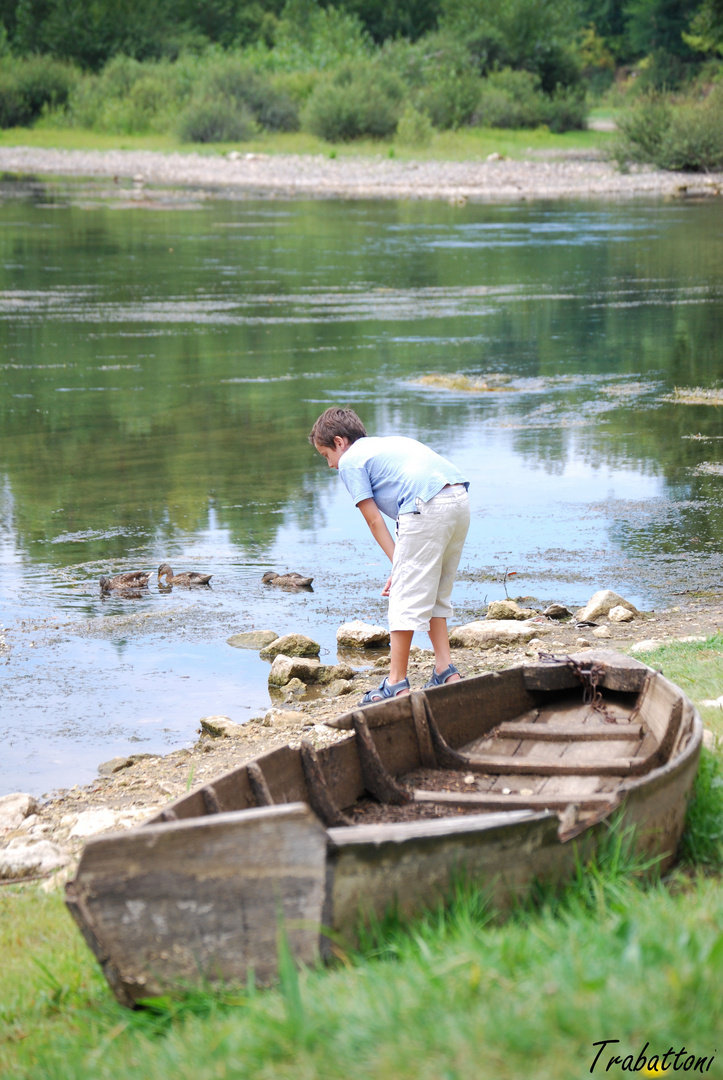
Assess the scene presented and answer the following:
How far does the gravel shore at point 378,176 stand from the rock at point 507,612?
32.4 metres

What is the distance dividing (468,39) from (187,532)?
58.6 metres

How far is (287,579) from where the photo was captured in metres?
8.81

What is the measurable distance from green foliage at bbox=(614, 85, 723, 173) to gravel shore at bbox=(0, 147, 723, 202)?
0.64 metres

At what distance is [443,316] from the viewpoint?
19141 millimetres

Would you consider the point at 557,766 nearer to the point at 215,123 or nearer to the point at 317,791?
the point at 317,791

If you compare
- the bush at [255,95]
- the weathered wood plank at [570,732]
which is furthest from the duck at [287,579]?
the bush at [255,95]

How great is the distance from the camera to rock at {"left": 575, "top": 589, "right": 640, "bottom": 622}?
7.95m

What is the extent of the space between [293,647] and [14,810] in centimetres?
241

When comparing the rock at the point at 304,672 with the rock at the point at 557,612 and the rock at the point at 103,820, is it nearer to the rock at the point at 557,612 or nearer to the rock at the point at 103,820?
the rock at the point at 557,612

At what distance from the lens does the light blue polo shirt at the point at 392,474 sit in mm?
5953

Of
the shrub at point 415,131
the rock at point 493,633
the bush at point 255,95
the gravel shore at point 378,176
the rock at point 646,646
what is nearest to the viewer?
the rock at point 646,646

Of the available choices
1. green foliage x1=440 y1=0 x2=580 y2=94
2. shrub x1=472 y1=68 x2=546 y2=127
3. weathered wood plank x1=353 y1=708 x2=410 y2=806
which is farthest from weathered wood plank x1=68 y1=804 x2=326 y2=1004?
green foliage x1=440 y1=0 x2=580 y2=94

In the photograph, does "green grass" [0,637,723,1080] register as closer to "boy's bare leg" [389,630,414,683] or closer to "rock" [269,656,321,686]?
"boy's bare leg" [389,630,414,683]

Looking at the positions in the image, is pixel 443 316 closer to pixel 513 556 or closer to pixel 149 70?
pixel 513 556
